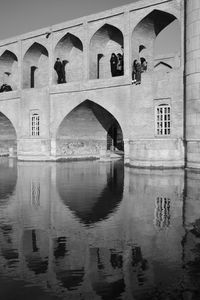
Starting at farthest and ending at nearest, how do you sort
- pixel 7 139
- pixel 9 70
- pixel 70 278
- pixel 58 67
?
1. pixel 7 139
2. pixel 9 70
3. pixel 58 67
4. pixel 70 278

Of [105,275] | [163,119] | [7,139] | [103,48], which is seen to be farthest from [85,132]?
[105,275]

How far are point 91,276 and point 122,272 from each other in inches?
15.2

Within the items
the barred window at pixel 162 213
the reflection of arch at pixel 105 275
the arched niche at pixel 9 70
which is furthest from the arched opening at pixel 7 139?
the reflection of arch at pixel 105 275

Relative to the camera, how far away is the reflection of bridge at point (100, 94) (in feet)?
56.1

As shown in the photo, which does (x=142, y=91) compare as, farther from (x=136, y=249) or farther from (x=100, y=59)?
(x=136, y=249)

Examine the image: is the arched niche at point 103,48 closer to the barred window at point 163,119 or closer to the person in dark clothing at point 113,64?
the person in dark clothing at point 113,64

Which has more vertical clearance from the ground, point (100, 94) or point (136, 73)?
point (136, 73)

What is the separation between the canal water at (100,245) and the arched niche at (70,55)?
572 inches

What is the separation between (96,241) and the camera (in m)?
5.75

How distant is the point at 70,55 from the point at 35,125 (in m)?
5.19

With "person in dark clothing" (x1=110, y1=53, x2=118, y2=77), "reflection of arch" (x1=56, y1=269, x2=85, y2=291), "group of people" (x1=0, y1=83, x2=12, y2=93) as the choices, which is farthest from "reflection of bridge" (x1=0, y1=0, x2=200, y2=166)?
"reflection of arch" (x1=56, y1=269, x2=85, y2=291)

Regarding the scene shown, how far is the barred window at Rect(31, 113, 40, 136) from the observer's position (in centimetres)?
2359

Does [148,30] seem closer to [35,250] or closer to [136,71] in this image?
[136,71]

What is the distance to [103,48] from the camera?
2270 cm
